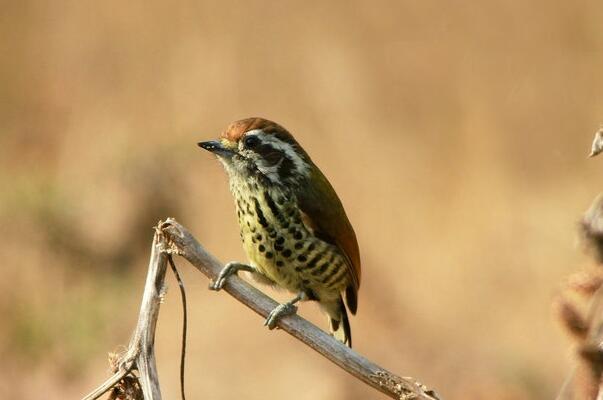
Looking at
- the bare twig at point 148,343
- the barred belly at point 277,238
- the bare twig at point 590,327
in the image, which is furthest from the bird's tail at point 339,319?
the bare twig at point 590,327

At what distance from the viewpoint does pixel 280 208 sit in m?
3.73

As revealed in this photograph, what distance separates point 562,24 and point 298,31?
1.89 metres

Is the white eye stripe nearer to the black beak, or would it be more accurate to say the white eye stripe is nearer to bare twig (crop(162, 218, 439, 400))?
the black beak

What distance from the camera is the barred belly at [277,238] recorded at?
3.70m

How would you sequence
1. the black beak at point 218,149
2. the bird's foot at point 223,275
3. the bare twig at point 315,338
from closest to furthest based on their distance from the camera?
the bare twig at point 315,338
the bird's foot at point 223,275
the black beak at point 218,149

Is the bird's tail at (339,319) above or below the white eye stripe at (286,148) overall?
below

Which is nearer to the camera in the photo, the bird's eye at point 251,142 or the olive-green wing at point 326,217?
the bird's eye at point 251,142

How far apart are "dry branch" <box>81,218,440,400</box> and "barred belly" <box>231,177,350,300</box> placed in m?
0.64

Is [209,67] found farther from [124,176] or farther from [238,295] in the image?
[238,295]

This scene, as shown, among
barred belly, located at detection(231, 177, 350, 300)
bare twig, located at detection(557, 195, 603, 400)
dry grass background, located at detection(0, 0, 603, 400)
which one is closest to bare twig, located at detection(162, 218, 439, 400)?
barred belly, located at detection(231, 177, 350, 300)

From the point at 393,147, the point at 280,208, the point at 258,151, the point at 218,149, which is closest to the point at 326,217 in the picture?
the point at 280,208

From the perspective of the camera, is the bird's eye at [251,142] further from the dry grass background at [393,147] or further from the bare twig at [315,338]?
the dry grass background at [393,147]

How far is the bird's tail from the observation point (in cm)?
412

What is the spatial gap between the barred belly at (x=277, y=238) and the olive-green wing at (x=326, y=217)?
0.03 meters
